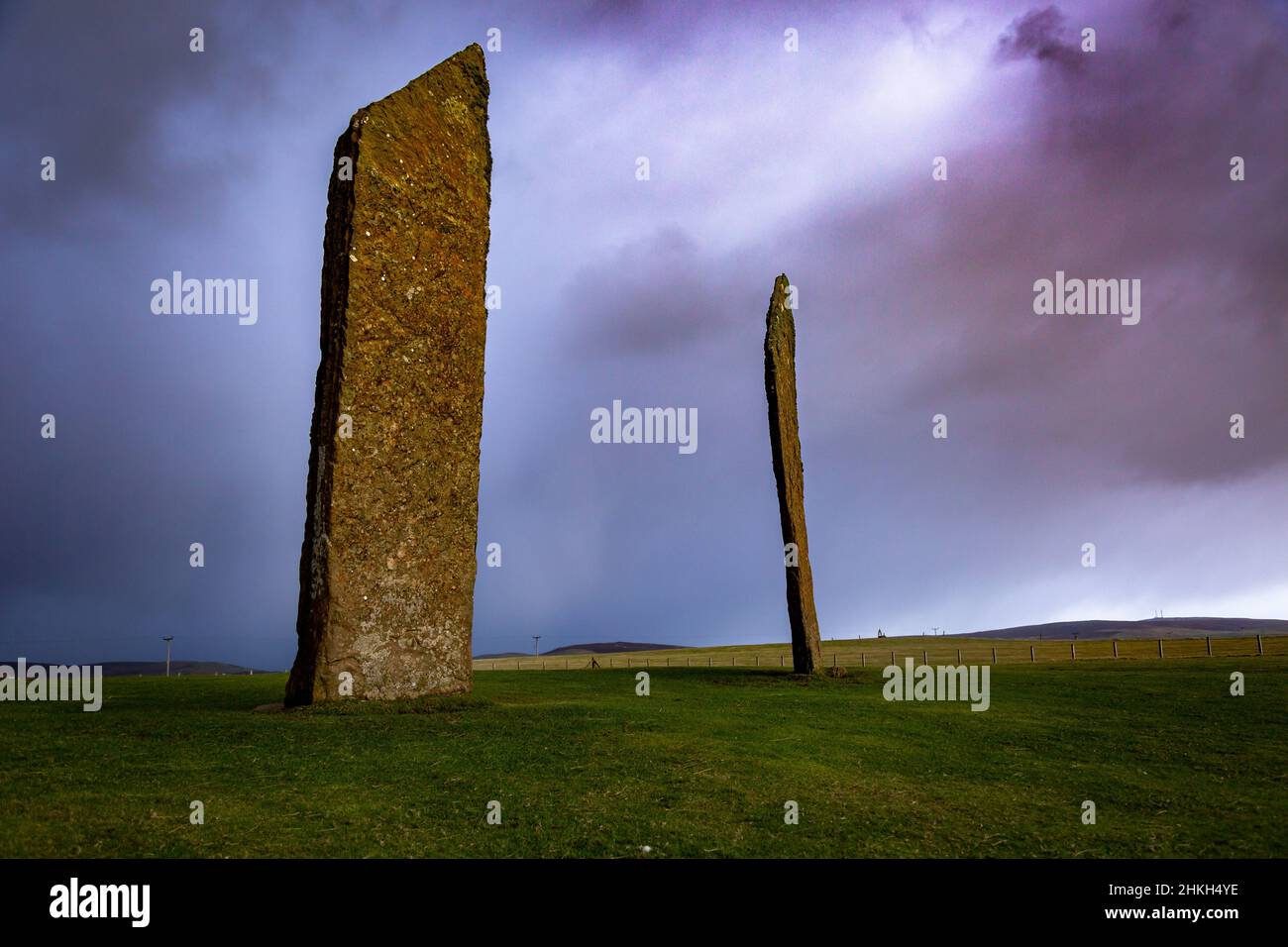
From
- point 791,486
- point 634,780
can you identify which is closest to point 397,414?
point 634,780

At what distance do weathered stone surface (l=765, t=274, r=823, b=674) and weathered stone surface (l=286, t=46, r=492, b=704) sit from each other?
11198 mm

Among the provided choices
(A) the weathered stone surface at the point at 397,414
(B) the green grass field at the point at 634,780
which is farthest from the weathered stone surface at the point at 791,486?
(A) the weathered stone surface at the point at 397,414

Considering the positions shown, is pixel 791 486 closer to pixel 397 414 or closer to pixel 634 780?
pixel 397 414

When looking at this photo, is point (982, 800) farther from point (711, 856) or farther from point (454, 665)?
point (454, 665)

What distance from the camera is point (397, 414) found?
13.9m

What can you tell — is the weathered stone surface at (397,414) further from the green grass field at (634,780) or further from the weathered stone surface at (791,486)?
the weathered stone surface at (791,486)

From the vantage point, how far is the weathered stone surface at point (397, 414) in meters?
13.1

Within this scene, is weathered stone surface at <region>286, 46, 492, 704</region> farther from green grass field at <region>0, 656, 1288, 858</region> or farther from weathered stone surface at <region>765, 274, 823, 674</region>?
weathered stone surface at <region>765, 274, 823, 674</region>

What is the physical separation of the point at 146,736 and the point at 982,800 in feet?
32.8

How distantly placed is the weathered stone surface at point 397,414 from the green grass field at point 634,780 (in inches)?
43.1
